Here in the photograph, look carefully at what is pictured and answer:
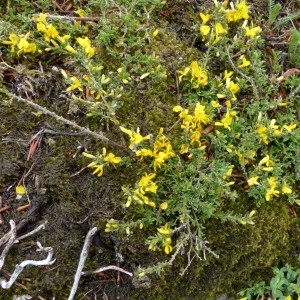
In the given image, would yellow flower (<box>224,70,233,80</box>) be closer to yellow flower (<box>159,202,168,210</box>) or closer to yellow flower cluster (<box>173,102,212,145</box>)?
yellow flower cluster (<box>173,102,212,145</box>)

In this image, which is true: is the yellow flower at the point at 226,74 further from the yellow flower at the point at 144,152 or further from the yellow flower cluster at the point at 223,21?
the yellow flower at the point at 144,152

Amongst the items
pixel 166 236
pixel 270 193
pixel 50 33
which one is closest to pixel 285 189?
pixel 270 193

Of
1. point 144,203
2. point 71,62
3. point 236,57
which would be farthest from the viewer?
point 236,57

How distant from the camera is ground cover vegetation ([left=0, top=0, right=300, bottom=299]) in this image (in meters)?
2.99

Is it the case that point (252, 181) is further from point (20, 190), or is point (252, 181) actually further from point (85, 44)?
point (20, 190)

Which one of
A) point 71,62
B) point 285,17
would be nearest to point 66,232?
point 71,62

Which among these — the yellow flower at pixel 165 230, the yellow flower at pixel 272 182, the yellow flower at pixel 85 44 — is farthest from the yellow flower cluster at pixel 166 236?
the yellow flower at pixel 85 44

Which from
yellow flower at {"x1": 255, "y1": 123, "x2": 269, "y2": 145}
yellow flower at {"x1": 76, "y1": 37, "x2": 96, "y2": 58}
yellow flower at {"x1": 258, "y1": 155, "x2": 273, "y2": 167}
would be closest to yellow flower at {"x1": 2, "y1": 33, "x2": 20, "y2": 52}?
yellow flower at {"x1": 76, "y1": 37, "x2": 96, "y2": 58}

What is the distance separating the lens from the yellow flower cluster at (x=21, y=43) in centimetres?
304

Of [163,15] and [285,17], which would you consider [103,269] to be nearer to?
[163,15]

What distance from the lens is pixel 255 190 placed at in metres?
3.13

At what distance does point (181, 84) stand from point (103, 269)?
1.36 metres

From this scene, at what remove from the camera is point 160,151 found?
9.84ft

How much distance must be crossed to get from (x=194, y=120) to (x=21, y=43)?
1236mm
